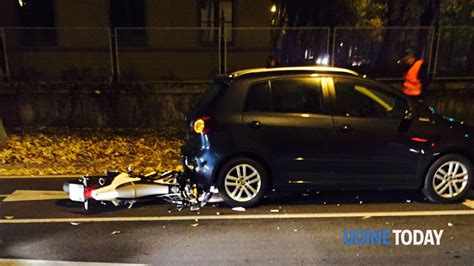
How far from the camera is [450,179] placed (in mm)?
5633

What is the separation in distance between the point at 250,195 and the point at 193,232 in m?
1.02

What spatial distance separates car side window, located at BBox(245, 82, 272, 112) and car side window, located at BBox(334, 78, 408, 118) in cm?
86

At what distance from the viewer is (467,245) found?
4465 millimetres

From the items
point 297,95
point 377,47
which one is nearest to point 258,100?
point 297,95

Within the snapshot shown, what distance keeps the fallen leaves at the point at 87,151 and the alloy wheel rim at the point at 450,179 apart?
4075 mm

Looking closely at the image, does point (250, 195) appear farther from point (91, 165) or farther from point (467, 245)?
point (91, 165)

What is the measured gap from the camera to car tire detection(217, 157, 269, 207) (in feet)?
17.9

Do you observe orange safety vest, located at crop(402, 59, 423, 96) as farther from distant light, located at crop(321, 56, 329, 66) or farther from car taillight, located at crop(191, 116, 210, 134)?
car taillight, located at crop(191, 116, 210, 134)

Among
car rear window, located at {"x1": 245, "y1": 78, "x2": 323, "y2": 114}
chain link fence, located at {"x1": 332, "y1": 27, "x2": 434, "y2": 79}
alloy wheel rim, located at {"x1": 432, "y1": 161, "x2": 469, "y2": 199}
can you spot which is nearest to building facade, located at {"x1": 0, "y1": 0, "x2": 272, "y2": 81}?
chain link fence, located at {"x1": 332, "y1": 27, "x2": 434, "y2": 79}

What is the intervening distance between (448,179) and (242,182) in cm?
262

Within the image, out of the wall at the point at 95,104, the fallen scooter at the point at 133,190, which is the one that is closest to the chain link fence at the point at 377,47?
the wall at the point at 95,104

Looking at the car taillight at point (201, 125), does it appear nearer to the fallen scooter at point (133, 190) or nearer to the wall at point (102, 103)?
the fallen scooter at point (133, 190)

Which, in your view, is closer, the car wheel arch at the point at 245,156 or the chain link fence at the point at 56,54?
the car wheel arch at the point at 245,156

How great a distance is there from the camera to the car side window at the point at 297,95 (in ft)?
18.0
